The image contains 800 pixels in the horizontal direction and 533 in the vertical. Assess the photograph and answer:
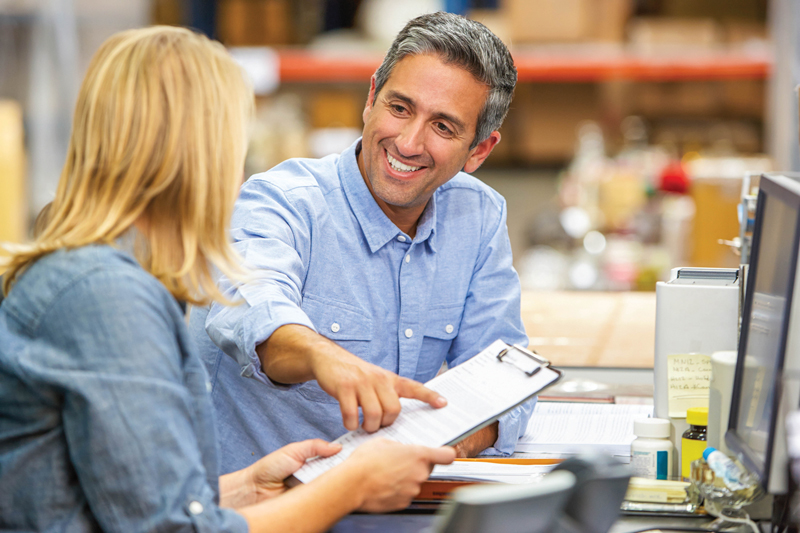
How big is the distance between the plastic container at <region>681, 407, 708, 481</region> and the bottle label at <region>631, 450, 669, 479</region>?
26 mm

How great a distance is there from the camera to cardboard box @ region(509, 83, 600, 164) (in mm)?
5660

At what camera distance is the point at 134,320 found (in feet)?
2.93

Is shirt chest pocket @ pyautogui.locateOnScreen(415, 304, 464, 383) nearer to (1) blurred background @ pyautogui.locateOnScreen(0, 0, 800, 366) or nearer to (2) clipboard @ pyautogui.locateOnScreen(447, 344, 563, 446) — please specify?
(2) clipboard @ pyautogui.locateOnScreen(447, 344, 563, 446)

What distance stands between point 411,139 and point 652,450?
716mm

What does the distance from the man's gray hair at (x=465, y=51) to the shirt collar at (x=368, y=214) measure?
0.16m

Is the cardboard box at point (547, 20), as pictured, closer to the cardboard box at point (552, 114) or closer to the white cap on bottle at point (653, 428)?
the cardboard box at point (552, 114)

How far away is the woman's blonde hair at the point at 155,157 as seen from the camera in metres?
0.94

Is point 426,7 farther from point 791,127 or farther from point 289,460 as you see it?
point 289,460

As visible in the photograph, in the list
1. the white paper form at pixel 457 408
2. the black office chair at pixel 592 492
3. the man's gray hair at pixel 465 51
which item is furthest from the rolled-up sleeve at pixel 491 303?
the black office chair at pixel 592 492

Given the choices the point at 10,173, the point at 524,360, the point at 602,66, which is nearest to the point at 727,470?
the point at 524,360

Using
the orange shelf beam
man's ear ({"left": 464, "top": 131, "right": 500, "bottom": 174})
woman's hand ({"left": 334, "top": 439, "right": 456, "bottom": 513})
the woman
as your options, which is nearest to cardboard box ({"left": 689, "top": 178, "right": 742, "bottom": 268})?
man's ear ({"left": 464, "top": 131, "right": 500, "bottom": 174})

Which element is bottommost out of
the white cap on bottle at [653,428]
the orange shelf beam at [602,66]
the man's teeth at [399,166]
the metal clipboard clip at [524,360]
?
the white cap on bottle at [653,428]

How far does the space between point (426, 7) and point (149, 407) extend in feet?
16.1

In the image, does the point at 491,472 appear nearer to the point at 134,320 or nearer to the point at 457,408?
the point at 457,408
